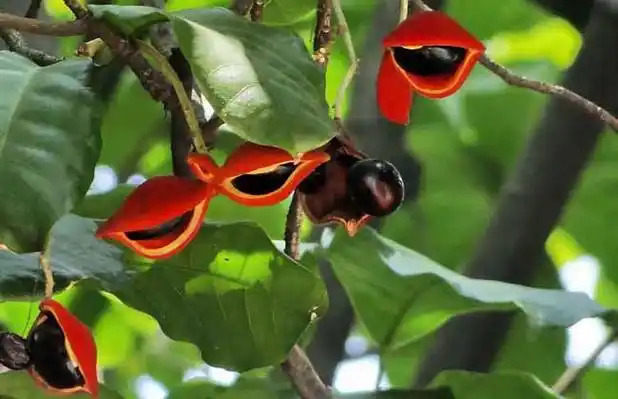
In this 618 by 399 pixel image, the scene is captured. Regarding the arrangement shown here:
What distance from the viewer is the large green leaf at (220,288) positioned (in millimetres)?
478

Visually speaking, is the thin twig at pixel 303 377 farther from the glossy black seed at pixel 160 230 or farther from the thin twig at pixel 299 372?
the glossy black seed at pixel 160 230

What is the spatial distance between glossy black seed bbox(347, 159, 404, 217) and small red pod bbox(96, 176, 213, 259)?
0.05 metres

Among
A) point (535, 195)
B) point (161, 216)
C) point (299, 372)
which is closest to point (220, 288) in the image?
point (299, 372)

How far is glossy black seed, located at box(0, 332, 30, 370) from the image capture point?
0.38 meters

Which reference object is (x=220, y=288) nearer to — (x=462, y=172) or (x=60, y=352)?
(x=60, y=352)

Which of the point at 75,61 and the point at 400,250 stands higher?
the point at 75,61

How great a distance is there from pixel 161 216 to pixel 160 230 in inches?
0.8

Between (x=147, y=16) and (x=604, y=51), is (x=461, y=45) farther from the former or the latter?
(x=604, y=51)

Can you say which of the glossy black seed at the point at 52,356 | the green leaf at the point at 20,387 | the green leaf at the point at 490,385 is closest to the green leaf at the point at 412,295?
the green leaf at the point at 490,385

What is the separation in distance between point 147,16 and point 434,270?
29cm

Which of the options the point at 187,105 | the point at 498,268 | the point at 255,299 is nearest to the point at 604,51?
the point at 498,268

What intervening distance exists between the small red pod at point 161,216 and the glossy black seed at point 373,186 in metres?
0.05

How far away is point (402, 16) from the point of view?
0.39 meters

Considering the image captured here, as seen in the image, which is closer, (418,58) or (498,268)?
(418,58)
